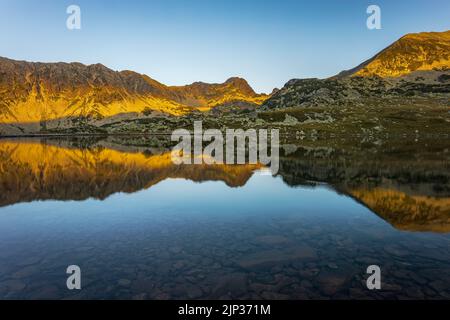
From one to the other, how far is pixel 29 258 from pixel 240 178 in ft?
103

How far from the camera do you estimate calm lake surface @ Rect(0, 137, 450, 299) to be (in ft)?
50.5

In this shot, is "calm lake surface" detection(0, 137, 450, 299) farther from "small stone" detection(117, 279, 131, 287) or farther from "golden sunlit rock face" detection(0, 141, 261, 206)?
"golden sunlit rock face" detection(0, 141, 261, 206)

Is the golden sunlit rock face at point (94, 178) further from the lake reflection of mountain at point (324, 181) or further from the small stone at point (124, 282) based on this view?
the small stone at point (124, 282)

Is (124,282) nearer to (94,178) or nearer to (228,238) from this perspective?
(228,238)

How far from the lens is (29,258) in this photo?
19.0 m

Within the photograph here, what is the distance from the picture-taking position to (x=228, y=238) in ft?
73.4

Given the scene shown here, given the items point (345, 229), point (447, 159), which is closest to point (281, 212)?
point (345, 229)

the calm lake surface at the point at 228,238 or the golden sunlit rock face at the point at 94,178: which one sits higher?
the golden sunlit rock face at the point at 94,178

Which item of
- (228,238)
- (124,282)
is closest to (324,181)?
(228,238)

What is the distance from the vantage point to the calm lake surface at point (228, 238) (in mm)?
15398

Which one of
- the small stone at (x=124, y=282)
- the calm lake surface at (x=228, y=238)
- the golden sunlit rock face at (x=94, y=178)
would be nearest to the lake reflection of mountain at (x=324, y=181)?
the golden sunlit rock face at (x=94, y=178)
